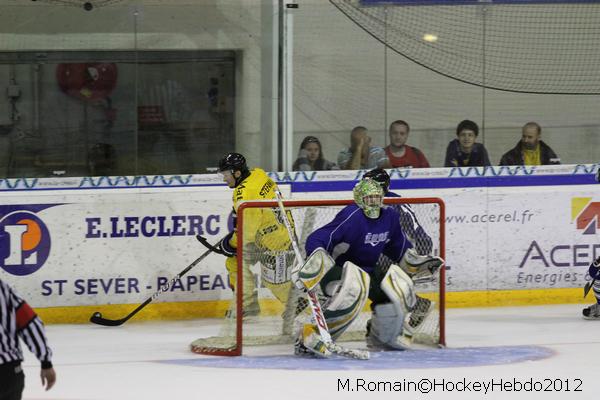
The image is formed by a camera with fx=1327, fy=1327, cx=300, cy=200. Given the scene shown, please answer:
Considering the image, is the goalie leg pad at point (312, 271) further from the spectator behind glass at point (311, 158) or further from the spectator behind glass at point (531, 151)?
the spectator behind glass at point (531, 151)

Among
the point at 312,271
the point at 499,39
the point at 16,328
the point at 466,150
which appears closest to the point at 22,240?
the point at 312,271

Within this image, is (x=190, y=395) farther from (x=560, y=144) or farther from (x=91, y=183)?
(x=560, y=144)

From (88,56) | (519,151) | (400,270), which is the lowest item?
(400,270)

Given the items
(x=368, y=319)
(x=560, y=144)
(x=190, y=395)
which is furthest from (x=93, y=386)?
(x=560, y=144)

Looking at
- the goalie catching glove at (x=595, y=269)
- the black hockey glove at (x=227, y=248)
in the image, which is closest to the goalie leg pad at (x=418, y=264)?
the black hockey glove at (x=227, y=248)

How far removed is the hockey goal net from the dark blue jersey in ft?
0.66

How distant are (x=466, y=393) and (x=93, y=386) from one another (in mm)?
1633

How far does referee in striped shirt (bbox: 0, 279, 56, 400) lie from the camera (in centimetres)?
387

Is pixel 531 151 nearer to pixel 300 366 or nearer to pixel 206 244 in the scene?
pixel 206 244

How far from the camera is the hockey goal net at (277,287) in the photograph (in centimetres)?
664

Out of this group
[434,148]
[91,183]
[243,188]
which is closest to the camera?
[243,188]

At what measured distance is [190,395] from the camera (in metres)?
5.64

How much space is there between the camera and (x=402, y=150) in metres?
8.20

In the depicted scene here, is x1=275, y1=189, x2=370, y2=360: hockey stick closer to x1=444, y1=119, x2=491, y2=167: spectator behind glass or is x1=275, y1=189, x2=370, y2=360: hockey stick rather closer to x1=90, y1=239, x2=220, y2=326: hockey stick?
x1=90, y1=239, x2=220, y2=326: hockey stick
